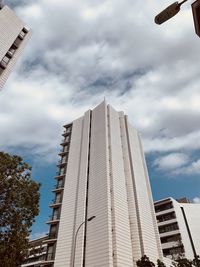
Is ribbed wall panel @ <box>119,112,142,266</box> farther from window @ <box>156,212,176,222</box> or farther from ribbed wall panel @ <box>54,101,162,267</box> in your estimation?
window @ <box>156,212,176,222</box>

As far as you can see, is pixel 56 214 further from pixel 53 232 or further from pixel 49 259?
pixel 49 259

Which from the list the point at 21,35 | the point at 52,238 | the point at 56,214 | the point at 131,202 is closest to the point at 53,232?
the point at 52,238

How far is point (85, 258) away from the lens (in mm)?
30312

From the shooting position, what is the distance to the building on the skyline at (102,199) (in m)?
31.0

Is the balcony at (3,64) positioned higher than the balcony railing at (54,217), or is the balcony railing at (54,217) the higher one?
the balcony at (3,64)

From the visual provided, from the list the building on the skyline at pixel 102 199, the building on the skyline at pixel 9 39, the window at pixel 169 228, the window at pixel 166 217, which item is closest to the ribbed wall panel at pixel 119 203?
the building on the skyline at pixel 102 199

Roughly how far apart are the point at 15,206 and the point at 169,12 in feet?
44.0

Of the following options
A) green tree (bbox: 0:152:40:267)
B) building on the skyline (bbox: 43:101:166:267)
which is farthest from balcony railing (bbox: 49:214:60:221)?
green tree (bbox: 0:152:40:267)

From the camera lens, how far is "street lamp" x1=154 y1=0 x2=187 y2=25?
4.49 m

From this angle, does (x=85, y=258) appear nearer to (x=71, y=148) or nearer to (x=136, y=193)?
(x=136, y=193)

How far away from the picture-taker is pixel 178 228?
56.0m

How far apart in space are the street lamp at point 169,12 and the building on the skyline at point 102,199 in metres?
26.4

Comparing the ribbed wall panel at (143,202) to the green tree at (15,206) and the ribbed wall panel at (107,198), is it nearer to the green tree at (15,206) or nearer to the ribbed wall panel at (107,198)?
the ribbed wall panel at (107,198)

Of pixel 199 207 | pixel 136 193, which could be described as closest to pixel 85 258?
pixel 136 193
